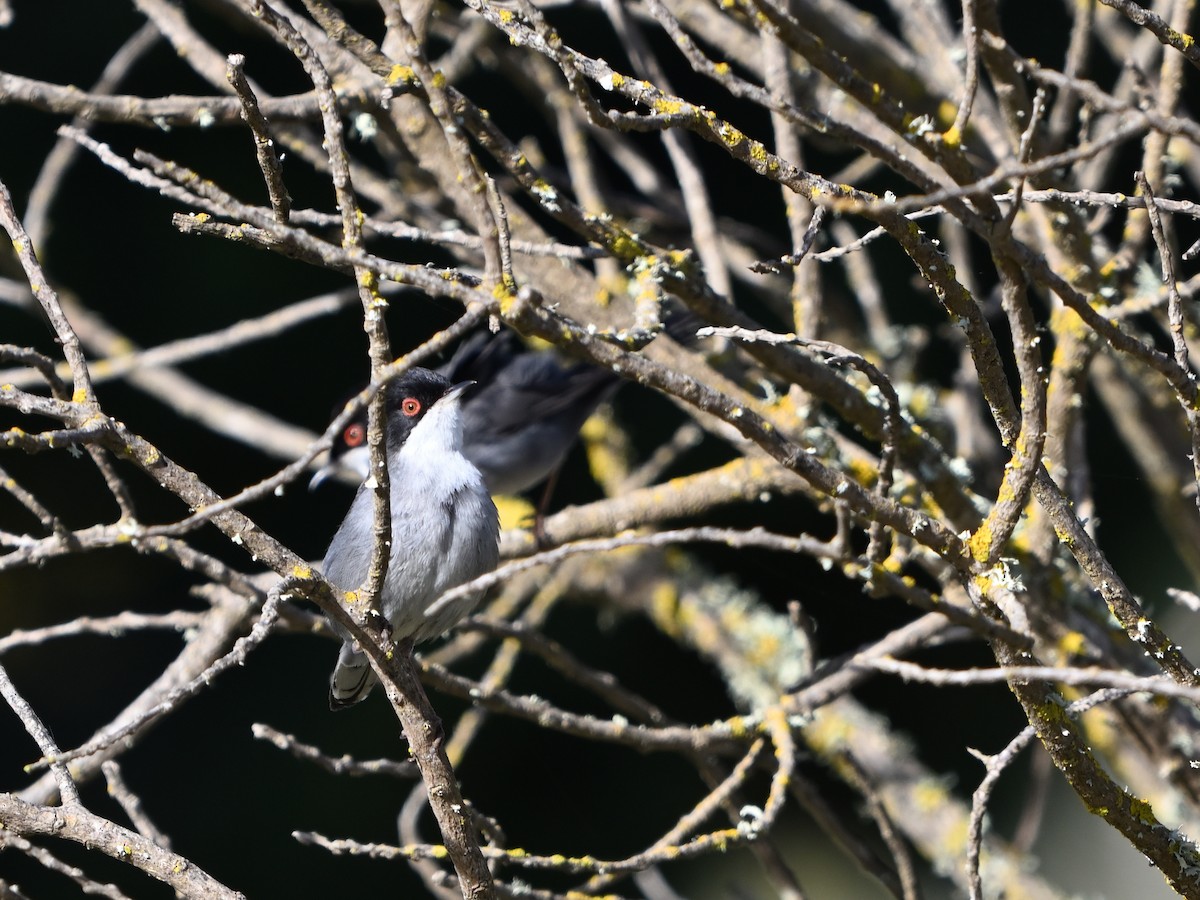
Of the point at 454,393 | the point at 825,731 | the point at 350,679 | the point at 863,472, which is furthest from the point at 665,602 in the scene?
the point at 863,472

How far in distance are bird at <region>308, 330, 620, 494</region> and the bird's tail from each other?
4.56 ft

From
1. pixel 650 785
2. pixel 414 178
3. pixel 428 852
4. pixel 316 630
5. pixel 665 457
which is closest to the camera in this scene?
pixel 428 852

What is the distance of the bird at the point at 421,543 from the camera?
8.82 feet

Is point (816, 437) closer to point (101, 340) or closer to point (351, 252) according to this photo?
point (351, 252)

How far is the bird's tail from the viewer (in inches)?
109

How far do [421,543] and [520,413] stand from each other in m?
1.68

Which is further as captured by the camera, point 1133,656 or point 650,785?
A: point 650,785

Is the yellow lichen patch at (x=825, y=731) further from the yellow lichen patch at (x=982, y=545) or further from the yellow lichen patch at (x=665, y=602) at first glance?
the yellow lichen patch at (x=982, y=545)

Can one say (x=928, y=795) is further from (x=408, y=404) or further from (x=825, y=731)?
(x=408, y=404)

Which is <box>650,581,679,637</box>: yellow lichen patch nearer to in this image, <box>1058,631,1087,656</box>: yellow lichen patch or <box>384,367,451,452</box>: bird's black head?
<box>384,367,451,452</box>: bird's black head

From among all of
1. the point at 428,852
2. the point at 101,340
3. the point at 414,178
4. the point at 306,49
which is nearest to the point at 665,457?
the point at 414,178

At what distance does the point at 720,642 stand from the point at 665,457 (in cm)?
64

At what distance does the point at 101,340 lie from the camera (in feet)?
13.7

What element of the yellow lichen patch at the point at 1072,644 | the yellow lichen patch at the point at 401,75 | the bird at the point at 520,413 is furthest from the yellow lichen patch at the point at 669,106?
the bird at the point at 520,413
